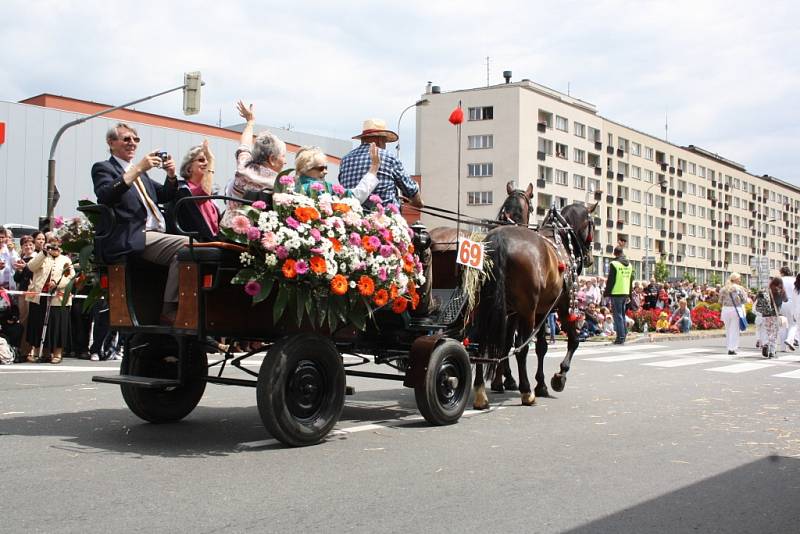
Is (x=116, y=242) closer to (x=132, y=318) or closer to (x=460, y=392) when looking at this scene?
(x=132, y=318)

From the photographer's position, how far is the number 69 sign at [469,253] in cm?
788

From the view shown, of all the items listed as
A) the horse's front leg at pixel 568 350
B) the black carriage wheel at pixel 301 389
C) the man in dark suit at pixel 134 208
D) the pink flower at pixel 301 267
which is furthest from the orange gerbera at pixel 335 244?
the horse's front leg at pixel 568 350

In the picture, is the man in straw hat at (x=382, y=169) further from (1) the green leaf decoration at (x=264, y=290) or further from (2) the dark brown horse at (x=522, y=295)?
(1) the green leaf decoration at (x=264, y=290)

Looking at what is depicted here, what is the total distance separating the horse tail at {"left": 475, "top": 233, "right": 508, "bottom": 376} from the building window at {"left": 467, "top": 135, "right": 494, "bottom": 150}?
2557 inches

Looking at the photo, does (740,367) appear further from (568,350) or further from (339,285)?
(339,285)

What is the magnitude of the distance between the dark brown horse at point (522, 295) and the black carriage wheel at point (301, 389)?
2.51 meters

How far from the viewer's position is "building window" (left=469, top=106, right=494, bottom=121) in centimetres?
7244

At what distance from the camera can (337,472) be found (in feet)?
17.9

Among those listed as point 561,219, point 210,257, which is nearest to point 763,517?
point 210,257

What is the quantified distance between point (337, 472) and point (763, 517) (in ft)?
8.29

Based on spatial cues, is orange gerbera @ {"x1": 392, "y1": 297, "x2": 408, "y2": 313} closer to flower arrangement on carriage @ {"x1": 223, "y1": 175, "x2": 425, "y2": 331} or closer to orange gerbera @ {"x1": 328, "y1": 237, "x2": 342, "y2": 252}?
flower arrangement on carriage @ {"x1": 223, "y1": 175, "x2": 425, "y2": 331}

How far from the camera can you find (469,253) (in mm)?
8023

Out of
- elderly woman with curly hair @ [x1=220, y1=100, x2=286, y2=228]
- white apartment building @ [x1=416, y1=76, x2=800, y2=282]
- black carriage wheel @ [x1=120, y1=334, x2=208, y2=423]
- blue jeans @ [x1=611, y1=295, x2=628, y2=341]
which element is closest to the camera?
elderly woman with curly hair @ [x1=220, y1=100, x2=286, y2=228]


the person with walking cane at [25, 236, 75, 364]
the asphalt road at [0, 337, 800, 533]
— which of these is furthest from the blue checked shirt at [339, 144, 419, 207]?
the person with walking cane at [25, 236, 75, 364]
